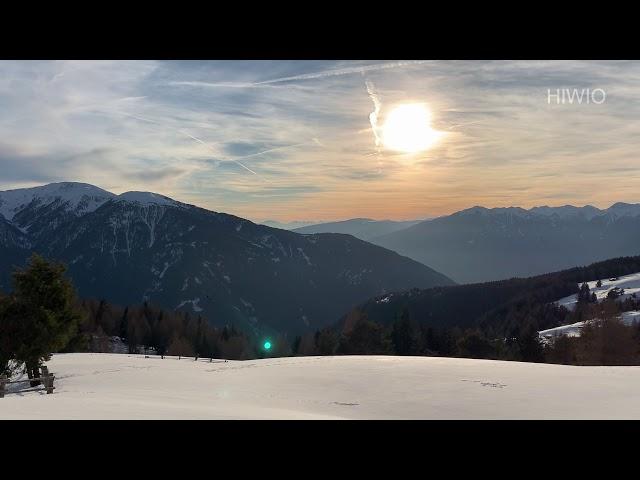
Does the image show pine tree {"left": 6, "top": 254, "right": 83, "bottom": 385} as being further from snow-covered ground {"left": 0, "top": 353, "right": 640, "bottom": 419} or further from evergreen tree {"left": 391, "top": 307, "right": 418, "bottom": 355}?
evergreen tree {"left": 391, "top": 307, "right": 418, "bottom": 355}

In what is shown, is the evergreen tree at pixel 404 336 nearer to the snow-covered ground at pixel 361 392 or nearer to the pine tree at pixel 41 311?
the snow-covered ground at pixel 361 392

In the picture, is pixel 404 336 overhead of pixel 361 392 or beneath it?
overhead

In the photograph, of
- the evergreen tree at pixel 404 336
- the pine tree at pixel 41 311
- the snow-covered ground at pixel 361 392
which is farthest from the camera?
the evergreen tree at pixel 404 336

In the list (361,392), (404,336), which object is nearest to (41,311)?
(361,392)

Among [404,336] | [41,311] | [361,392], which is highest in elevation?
[41,311]

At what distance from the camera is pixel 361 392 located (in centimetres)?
2200

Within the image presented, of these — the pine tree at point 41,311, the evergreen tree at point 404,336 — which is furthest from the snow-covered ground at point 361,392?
the evergreen tree at point 404,336

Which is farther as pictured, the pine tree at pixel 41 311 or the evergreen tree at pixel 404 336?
the evergreen tree at pixel 404 336

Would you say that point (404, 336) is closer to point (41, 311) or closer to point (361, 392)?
point (41, 311)

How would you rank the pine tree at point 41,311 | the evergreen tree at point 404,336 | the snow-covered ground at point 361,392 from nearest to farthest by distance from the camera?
the snow-covered ground at point 361,392
the pine tree at point 41,311
the evergreen tree at point 404,336

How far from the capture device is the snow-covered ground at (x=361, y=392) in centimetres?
1559

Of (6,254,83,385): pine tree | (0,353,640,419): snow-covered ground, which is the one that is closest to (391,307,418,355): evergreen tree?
(0,353,640,419): snow-covered ground

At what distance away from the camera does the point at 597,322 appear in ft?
210

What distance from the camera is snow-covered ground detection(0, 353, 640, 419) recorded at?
51.2 feet
